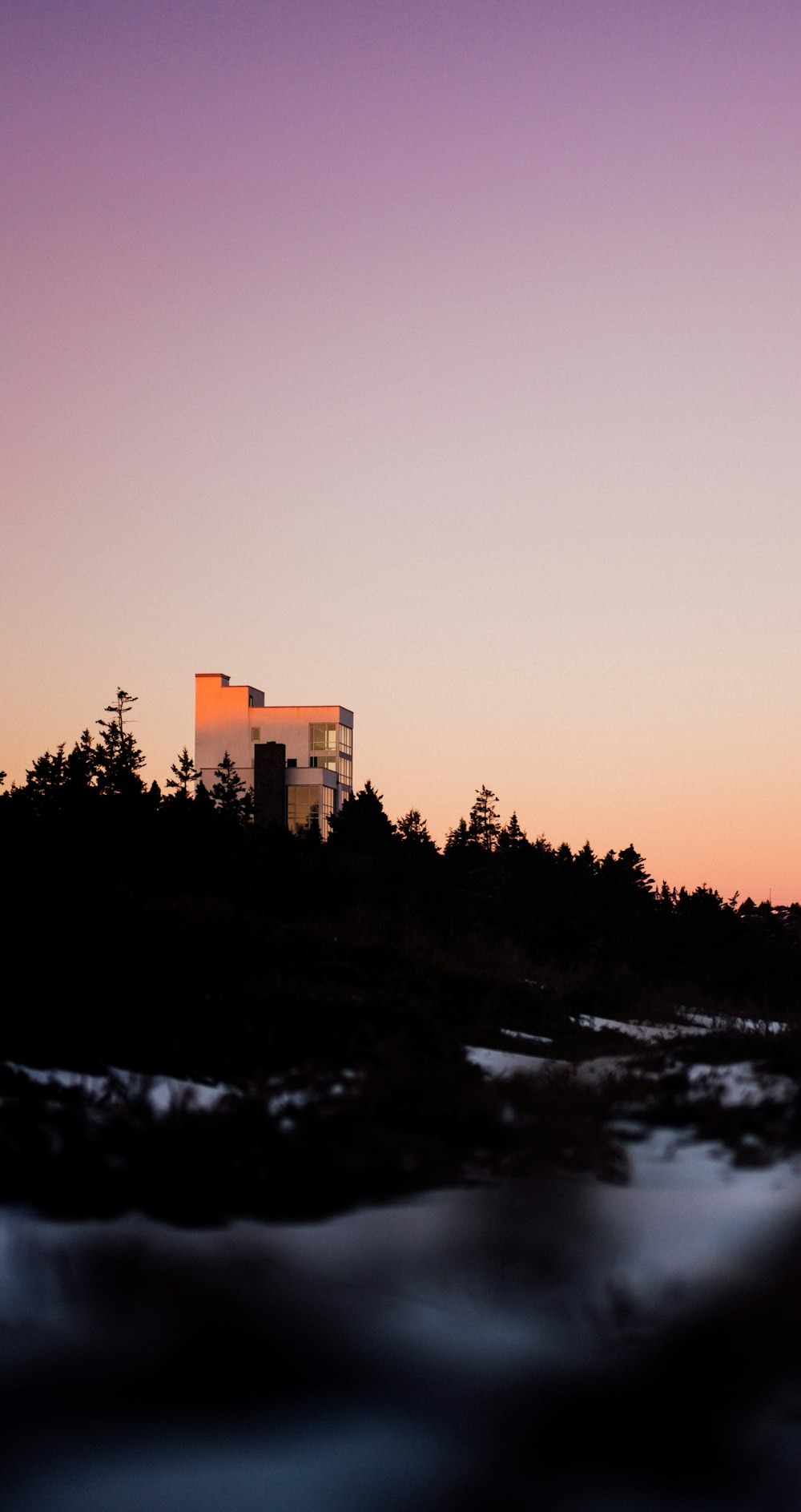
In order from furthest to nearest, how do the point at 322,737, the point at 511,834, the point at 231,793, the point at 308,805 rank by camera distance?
1. the point at 511,834
2. the point at 322,737
3. the point at 308,805
4. the point at 231,793

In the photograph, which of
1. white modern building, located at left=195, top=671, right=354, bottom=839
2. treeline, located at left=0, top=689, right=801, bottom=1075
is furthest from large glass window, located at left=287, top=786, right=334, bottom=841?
treeline, located at left=0, top=689, right=801, bottom=1075

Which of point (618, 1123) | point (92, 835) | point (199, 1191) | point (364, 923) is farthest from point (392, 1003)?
point (92, 835)

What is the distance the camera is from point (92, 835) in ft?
93.2

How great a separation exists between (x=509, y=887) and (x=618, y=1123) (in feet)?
179

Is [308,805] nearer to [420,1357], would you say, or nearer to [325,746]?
[325,746]

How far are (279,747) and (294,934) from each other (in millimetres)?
44060

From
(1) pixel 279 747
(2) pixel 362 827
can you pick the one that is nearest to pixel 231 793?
(2) pixel 362 827

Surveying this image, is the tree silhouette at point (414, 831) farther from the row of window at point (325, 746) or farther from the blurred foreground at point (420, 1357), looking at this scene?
the blurred foreground at point (420, 1357)

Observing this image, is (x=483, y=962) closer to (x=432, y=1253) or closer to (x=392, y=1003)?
(x=392, y=1003)

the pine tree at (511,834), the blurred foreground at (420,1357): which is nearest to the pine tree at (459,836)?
the pine tree at (511,834)

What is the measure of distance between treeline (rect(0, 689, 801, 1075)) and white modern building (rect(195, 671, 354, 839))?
2.12 m

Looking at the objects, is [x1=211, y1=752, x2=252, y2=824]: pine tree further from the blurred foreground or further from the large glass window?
the blurred foreground

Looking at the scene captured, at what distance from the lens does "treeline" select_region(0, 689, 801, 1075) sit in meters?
10.9

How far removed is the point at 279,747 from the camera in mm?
62094
